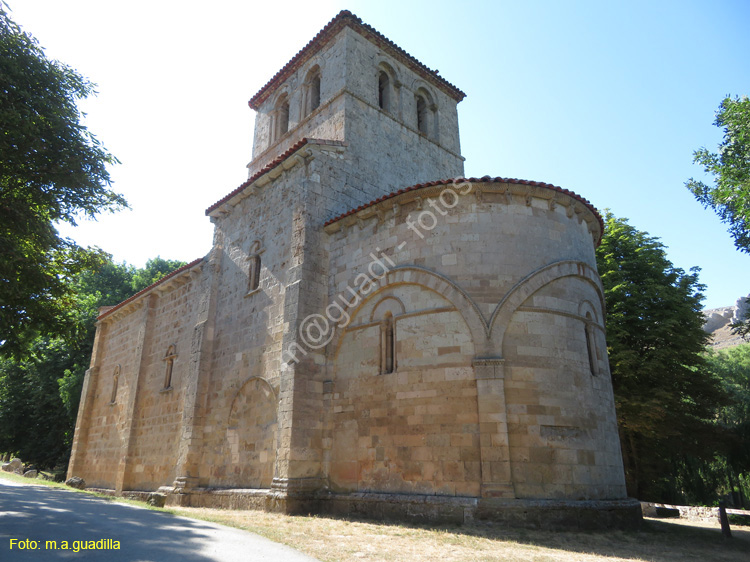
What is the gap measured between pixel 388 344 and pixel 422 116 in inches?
428

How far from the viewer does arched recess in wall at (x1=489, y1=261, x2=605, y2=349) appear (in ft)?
30.6

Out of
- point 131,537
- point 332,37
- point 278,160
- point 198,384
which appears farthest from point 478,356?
point 332,37

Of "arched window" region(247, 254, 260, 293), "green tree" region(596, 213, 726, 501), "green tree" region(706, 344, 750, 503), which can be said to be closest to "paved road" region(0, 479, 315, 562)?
"arched window" region(247, 254, 260, 293)

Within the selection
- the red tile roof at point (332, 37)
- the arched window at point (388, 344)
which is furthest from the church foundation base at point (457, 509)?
the red tile roof at point (332, 37)

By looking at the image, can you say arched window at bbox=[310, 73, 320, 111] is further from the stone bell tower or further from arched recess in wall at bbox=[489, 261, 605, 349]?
arched recess in wall at bbox=[489, 261, 605, 349]

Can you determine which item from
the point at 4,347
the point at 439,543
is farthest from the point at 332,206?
the point at 4,347

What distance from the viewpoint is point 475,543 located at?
23.2 ft

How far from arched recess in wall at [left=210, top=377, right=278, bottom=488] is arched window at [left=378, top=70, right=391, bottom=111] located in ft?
34.0

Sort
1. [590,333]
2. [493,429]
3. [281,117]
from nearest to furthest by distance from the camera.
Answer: [493,429] → [590,333] → [281,117]

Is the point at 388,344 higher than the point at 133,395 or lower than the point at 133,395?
higher

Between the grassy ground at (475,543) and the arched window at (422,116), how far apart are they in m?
13.6

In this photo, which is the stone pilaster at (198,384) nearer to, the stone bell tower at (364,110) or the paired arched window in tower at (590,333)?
the stone bell tower at (364,110)

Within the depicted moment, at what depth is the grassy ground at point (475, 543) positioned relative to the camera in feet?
20.8

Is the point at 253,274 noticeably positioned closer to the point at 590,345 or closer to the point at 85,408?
the point at 590,345
